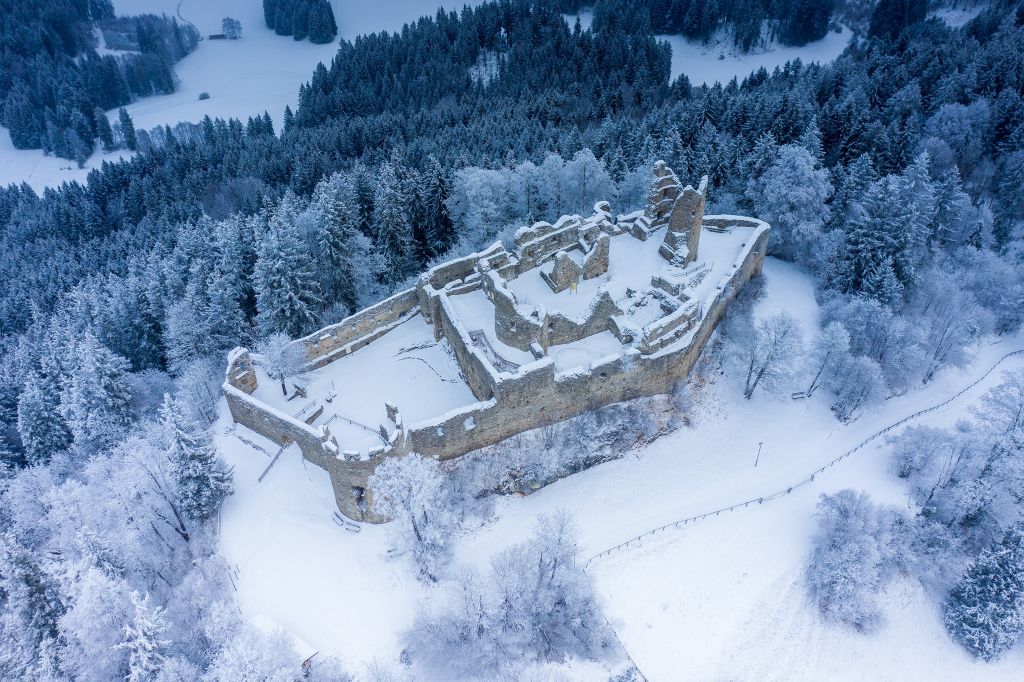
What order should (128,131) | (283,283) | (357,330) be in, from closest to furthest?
(357,330) < (283,283) < (128,131)

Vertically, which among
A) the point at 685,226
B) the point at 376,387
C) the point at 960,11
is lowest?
the point at 376,387

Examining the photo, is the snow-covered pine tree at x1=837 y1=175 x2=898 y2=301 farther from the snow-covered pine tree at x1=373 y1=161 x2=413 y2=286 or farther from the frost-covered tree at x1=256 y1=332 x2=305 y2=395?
the frost-covered tree at x1=256 y1=332 x2=305 y2=395

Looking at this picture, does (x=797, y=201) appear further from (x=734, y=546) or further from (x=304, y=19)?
(x=304, y=19)

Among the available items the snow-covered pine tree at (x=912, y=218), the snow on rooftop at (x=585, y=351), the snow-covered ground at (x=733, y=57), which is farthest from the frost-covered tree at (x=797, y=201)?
the snow-covered ground at (x=733, y=57)

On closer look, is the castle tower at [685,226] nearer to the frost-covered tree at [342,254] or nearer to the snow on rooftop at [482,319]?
the snow on rooftop at [482,319]

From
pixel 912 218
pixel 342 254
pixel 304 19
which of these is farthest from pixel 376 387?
pixel 304 19

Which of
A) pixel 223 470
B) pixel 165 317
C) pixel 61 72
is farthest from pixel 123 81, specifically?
pixel 223 470

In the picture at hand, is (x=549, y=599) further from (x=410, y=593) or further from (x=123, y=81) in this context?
(x=123, y=81)
